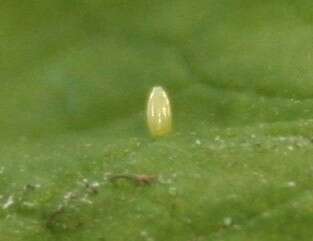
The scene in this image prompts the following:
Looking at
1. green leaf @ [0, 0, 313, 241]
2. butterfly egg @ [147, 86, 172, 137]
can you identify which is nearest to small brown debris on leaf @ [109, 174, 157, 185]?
green leaf @ [0, 0, 313, 241]

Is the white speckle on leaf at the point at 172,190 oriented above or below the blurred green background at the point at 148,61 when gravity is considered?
below

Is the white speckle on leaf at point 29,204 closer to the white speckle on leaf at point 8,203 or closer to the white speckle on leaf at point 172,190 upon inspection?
the white speckle on leaf at point 8,203

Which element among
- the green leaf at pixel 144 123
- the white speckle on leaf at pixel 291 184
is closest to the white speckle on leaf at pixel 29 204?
the green leaf at pixel 144 123

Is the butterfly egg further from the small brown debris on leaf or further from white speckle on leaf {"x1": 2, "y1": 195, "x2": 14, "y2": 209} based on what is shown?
white speckle on leaf {"x1": 2, "y1": 195, "x2": 14, "y2": 209}

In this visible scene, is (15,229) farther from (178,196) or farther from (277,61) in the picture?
(277,61)

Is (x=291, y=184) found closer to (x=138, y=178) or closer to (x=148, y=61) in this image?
(x=138, y=178)

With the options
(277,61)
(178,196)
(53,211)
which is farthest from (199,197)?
(277,61)
